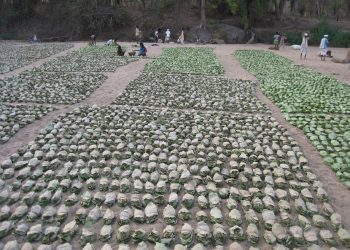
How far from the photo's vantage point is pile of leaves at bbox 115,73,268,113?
8.26 meters

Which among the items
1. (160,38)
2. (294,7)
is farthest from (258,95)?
(294,7)

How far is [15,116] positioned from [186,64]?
8.33 meters

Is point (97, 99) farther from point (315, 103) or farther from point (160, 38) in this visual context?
point (160, 38)

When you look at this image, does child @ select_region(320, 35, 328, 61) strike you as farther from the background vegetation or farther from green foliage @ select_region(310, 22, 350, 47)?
green foliage @ select_region(310, 22, 350, 47)

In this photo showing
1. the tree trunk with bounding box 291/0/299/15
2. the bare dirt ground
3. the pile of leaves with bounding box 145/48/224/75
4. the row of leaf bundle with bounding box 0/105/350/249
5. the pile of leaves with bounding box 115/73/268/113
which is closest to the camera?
the row of leaf bundle with bounding box 0/105/350/249

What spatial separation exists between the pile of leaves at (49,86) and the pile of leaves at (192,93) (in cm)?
118

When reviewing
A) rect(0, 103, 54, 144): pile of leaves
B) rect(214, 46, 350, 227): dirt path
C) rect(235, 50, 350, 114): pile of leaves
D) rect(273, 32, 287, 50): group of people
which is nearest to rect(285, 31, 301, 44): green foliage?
rect(273, 32, 287, 50): group of people

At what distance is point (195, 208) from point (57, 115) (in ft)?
14.7

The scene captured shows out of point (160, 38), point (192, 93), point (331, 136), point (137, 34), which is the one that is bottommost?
point (331, 136)

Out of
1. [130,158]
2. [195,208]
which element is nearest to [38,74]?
[130,158]

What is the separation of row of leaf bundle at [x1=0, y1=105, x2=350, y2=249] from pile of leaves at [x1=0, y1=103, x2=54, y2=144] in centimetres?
66

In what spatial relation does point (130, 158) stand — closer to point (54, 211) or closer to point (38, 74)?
point (54, 211)

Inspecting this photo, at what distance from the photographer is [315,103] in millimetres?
8609

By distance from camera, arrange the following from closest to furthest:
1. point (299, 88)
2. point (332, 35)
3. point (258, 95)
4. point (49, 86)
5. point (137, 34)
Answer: point (258, 95)
point (49, 86)
point (299, 88)
point (137, 34)
point (332, 35)
